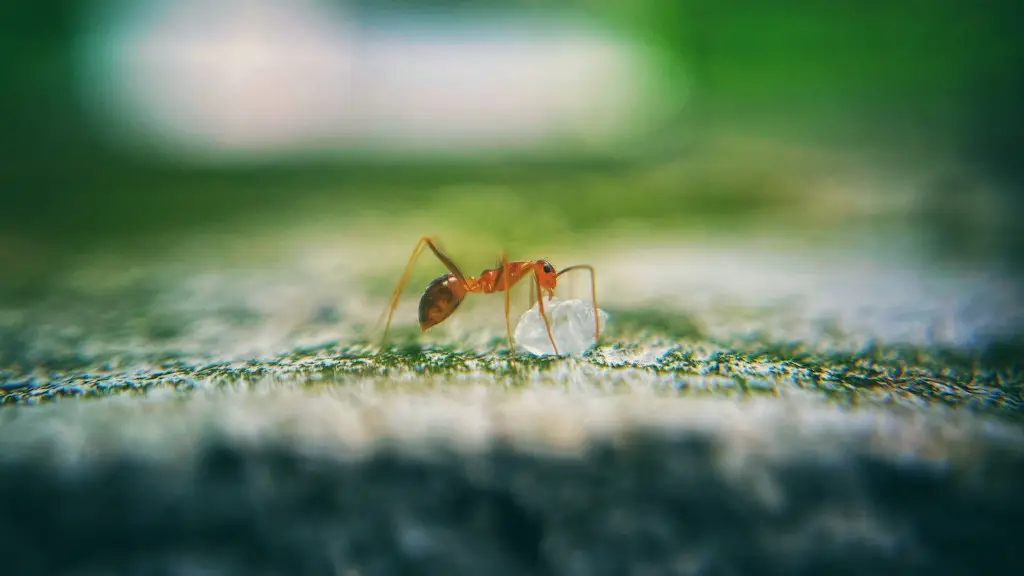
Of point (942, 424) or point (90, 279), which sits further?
point (90, 279)

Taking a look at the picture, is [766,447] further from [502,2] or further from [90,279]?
[502,2]

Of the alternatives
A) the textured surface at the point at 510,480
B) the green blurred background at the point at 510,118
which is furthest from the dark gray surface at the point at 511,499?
the green blurred background at the point at 510,118

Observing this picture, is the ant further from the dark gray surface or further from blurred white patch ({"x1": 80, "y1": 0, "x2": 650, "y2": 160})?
blurred white patch ({"x1": 80, "y1": 0, "x2": 650, "y2": 160})

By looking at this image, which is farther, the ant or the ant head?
the ant head

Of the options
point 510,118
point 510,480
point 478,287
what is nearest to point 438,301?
point 478,287

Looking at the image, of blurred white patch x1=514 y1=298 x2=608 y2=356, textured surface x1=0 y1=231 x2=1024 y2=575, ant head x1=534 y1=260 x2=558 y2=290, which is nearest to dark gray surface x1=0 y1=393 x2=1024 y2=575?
textured surface x1=0 y1=231 x2=1024 y2=575

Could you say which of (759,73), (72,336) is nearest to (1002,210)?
(759,73)

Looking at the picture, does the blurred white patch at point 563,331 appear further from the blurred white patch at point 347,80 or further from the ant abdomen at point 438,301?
the blurred white patch at point 347,80
